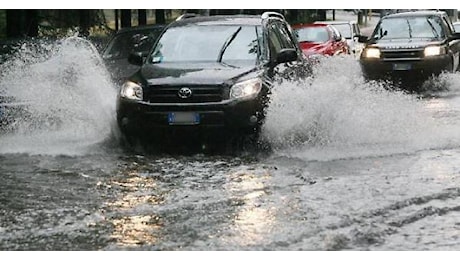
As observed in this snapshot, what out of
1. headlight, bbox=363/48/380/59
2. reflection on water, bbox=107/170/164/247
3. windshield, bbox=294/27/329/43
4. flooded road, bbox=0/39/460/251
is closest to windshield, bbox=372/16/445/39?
headlight, bbox=363/48/380/59

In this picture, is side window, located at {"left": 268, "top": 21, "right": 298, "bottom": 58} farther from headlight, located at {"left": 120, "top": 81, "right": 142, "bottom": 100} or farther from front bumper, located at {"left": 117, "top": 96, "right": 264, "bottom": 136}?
headlight, located at {"left": 120, "top": 81, "right": 142, "bottom": 100}

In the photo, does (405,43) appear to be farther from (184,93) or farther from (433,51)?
(184,93)

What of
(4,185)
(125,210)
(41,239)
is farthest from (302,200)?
(4,185)

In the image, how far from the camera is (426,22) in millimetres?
18531

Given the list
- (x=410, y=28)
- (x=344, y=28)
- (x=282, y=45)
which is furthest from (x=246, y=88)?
(x=344, y=28)

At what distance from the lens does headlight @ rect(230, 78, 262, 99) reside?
9.79 metres

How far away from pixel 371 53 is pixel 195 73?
852 centimetres

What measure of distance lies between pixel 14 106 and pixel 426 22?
34.6 ft

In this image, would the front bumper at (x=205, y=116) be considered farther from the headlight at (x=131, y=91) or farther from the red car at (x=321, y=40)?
the red car at (x=321, y=40)

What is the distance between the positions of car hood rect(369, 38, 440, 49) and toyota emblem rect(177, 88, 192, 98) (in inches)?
338

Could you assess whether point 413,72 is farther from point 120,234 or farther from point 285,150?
point 120,234

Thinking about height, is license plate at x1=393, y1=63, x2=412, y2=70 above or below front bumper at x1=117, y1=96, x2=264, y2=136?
below

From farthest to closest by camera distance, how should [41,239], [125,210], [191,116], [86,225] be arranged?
1. [191,116]
2. [125,210]
3. [86,225]
4. [41,239]

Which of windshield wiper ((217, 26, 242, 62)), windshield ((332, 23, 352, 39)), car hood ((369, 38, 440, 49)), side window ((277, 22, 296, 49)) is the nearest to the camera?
windshield wiper ((217, 26, 242, 62))
